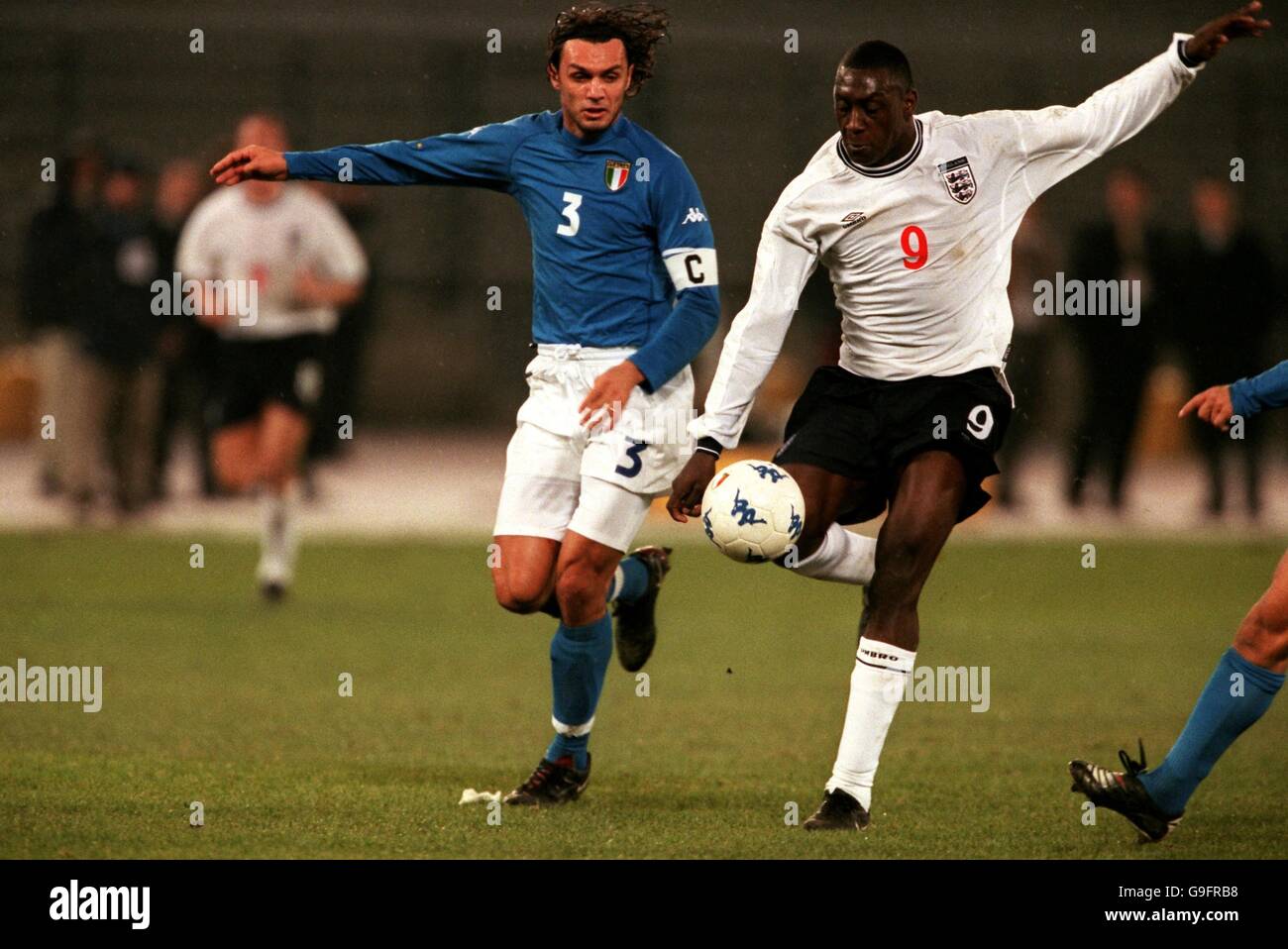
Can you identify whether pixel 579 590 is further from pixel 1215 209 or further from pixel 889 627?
pixel 1215 209

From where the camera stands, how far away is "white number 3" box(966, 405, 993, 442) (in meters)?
5.88

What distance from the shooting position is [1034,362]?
15.5 metres

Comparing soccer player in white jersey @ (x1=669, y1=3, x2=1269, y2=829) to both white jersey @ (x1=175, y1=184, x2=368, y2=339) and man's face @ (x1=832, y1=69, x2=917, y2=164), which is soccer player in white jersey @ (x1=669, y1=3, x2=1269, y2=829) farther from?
white jersey @ (x1=175, y1=184, x2=368, y2=339)

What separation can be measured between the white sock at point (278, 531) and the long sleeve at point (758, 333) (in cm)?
537

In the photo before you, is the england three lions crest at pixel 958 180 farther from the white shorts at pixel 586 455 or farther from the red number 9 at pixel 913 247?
the white shorts at pixel 586 455

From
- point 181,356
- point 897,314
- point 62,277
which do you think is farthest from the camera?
point 181,356

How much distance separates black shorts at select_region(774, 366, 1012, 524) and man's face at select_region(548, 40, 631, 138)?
3.64 feet

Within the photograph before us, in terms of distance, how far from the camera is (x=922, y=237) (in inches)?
234

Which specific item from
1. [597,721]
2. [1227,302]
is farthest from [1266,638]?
[1227,302]

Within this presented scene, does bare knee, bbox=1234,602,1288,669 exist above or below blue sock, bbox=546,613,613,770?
above

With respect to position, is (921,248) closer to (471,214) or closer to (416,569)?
(416,569)

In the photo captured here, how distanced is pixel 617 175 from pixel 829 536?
1310 mm

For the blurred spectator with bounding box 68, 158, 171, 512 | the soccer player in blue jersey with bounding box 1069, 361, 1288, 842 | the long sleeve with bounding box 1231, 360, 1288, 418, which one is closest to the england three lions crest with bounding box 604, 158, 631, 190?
the soccer player in blue jersey with bounding box 1069, 361, 1288, 842

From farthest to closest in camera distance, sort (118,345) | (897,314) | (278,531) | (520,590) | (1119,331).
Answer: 1. (1119,331)
2. (118,345)
3. (278,531)
4. (520,590)
5. (897,314)
